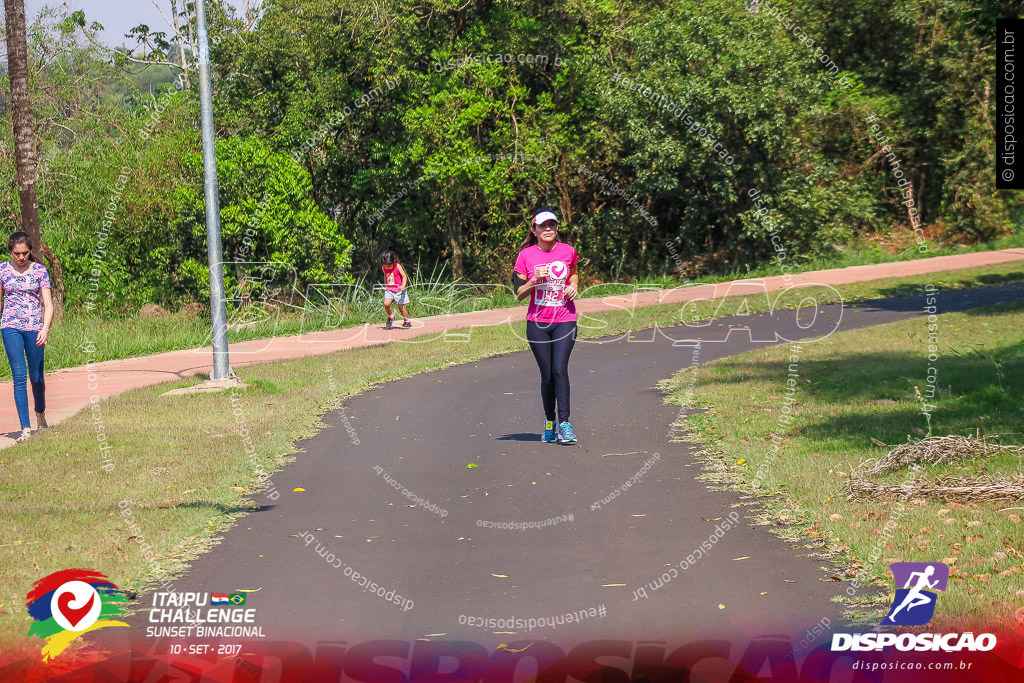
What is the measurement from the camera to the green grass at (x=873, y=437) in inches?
229

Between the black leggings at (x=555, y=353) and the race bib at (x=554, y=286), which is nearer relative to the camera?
the race bib at (x=554, y=286)

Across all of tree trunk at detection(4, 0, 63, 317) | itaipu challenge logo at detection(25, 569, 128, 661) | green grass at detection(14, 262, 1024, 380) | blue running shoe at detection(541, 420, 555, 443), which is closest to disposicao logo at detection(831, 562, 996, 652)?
itaipu challenge logo at detection(25, 569, 128, 661)

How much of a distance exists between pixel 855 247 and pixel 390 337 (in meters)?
15.1

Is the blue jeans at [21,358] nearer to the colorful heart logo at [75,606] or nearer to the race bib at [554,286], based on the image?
the race bib at [554,286]

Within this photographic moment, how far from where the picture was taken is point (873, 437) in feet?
29.8

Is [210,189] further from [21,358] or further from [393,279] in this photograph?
[393,279]

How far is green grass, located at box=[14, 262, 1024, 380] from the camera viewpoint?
62.3 feet

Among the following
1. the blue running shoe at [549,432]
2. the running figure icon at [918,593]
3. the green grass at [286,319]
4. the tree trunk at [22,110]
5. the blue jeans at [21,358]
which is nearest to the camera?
the running figure icon at [918,593]

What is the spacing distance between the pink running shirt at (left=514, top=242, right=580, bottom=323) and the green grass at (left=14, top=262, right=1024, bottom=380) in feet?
34.9

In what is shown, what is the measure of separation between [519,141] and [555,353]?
58.0ft

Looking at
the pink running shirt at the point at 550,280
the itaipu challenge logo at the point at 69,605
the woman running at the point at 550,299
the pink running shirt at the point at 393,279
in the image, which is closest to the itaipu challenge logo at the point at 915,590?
the itaipu challenge logo at the point at 69,605

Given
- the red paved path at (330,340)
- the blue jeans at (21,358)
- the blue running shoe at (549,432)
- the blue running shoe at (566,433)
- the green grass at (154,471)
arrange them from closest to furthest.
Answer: the green grass at (154,471)
the blue running shoe at (566,433)
the blue running shoe at (549,432)
the blue jeans at (21,358)
the red paved path at (330,340)

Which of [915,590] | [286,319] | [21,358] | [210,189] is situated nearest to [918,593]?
[915,590]

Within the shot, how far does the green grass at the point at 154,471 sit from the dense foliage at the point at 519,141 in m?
10.5
